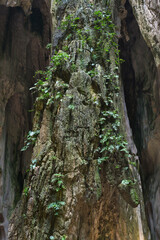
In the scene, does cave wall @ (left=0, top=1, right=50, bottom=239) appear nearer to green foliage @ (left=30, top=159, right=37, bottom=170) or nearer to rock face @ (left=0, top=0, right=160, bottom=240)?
rock face @ (left=0, top=0, right=160, bottom=240)

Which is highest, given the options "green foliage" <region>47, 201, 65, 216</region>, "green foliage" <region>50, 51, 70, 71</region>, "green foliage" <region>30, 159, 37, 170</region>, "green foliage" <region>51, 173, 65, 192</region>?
"green foliage" <region>50, 51, 70, 71</region>

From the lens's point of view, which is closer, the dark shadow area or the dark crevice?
the dark crevice

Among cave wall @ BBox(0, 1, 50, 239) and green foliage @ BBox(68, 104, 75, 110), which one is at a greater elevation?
cave wall @ BBox(0, 1, 50, 239)

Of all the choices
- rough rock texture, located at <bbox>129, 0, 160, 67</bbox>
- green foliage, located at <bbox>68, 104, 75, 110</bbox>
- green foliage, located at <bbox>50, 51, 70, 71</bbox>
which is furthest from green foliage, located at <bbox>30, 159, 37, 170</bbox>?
rough rock texture, located at <bbox>129, 0, 160, 67</bbox>

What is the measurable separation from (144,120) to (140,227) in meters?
3.34

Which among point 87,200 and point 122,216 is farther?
point 122,216

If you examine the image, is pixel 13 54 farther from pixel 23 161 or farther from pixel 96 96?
pixel 96 96

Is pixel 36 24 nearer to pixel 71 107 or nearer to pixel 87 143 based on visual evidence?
pixel 71 107

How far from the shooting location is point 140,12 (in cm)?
576

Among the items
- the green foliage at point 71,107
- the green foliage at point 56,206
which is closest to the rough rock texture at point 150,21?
the green foliage at point 71,107

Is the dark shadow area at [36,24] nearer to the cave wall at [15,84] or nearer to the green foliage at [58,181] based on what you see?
the cave wall at [15,84]

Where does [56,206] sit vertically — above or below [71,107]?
below

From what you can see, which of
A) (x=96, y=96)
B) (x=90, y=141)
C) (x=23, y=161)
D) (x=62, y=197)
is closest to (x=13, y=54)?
(x=23, y=161)

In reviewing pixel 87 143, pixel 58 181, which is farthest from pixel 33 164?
pixel 87 143
